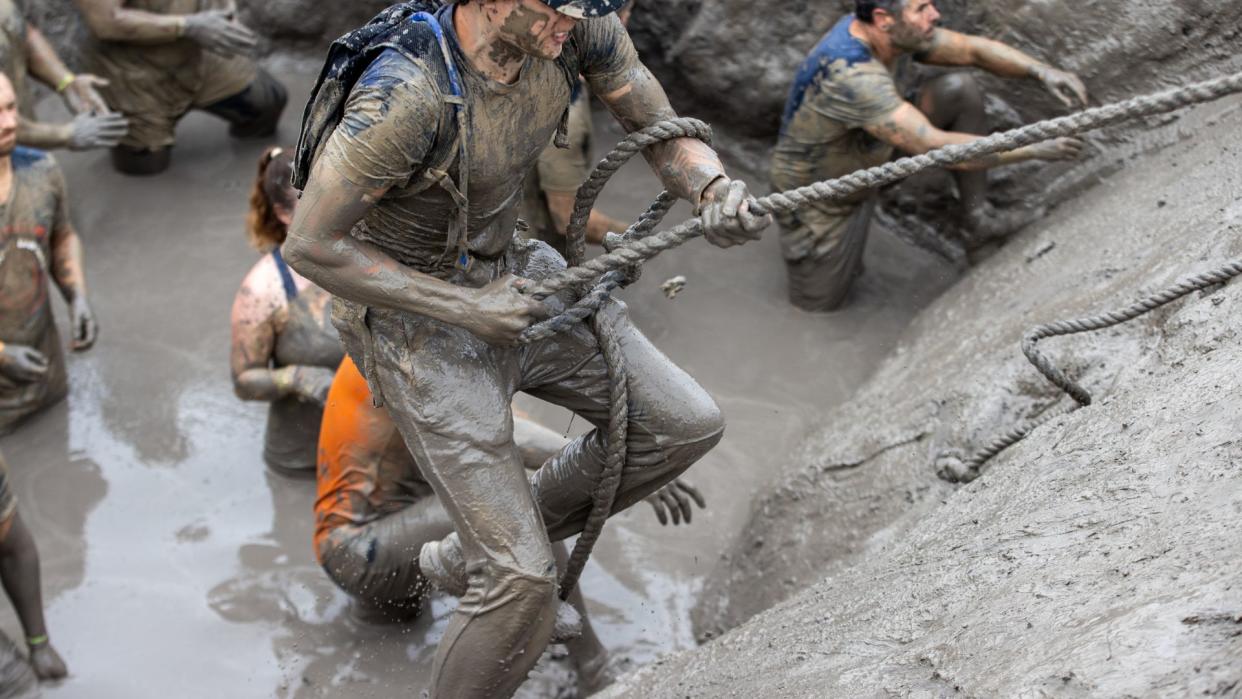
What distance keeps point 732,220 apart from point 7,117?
2.98 meters

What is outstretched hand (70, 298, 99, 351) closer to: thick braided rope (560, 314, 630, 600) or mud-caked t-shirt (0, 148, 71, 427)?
mud-caked t-shirt (0, 148, 71, 427)

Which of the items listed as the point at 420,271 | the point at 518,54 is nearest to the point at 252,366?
the point at 420,271

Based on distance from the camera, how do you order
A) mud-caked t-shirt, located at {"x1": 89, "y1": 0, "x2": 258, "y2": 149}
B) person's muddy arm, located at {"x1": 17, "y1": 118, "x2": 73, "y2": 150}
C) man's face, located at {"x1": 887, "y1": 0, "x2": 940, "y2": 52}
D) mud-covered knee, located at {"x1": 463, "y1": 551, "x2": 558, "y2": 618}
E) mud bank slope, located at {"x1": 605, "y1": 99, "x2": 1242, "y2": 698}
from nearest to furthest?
mud bank slope, located at {"x1": 605, "y1": 99, "x2": 1242, "y2": 698} < mud-covered knee, located at {"x1": 463, "y1": 551, "x2": 558, "y2": 618} < man's face, located at {"x1": 887, "y1": 0, "x2": 940, "y2": 52} < person's muddy arm, located at {"x1": 17, "y1": 118, "x2": 73, "y2": 150} < mud-caked t-shirt, located at {"x1": 89, "y1": 0, "x2": 258, "y2": 149}

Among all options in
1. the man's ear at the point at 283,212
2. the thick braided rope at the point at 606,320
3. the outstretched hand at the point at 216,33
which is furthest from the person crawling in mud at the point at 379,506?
the outstretched hand at the point at 216,33

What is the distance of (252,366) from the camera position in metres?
4.72

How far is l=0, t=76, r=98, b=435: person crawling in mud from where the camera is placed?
200 inches

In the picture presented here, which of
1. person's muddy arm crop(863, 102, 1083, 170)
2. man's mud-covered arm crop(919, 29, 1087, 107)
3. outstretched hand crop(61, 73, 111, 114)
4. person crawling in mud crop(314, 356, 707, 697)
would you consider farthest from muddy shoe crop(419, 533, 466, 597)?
outstretched hand crop(61, 73, 111, 114)

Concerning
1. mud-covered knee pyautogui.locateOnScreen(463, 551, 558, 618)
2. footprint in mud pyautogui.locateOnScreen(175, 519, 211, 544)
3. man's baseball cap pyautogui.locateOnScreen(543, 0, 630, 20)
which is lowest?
footprint in mud pyautogui.locateOnScreen(175, 519, 211, 544)

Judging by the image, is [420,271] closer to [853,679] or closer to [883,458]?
[853,679]

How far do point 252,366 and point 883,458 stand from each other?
2100mm

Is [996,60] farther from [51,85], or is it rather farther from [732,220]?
[51,85]

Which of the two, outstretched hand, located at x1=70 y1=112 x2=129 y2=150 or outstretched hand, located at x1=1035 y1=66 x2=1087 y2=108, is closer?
outstretched hand, located at x1=1035 y1=66 x2=1087 y2=108

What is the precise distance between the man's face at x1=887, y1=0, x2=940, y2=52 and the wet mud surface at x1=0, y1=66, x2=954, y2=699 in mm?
1224

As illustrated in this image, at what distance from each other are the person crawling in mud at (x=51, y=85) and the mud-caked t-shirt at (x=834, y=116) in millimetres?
2837
